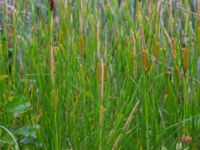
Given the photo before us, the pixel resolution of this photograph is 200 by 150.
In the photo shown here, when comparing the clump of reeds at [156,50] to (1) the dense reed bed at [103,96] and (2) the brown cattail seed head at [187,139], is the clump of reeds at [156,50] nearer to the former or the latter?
(1) the dense reed bed at [103,96]

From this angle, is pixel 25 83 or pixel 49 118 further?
pixel 25 83

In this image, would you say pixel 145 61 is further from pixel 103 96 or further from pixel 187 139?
pixel 187 139

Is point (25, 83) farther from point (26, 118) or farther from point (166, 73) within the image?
point (166, 73)

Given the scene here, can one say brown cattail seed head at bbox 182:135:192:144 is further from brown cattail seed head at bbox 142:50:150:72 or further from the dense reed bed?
brown cattail seed head at bbox 142:50:150:72

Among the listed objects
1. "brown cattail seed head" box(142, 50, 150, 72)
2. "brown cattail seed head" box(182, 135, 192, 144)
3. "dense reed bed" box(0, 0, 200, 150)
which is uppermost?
"brown cattail seed head" box(142, 50, 150, 72)

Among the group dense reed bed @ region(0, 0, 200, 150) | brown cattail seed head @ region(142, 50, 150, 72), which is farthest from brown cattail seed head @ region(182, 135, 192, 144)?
brown cattail seed head @ region(142, 50, 150, 72)

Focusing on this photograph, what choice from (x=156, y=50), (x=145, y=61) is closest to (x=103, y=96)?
(x=145, y=61)

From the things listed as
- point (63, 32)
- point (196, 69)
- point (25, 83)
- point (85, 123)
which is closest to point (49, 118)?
point (85, 123)

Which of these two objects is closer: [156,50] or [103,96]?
[103,96]

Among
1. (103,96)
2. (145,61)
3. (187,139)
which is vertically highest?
Answer: (145,61)

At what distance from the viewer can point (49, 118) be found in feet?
7.90

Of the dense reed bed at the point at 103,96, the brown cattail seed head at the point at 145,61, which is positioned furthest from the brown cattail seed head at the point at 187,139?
the brown cattail seed head at the point at 145,61

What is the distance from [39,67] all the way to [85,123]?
32cm

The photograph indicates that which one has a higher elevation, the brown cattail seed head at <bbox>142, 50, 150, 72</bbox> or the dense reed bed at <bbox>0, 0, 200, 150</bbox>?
the brown cattail seed head at <bbox>142, 50, 150, 72</bbox>
